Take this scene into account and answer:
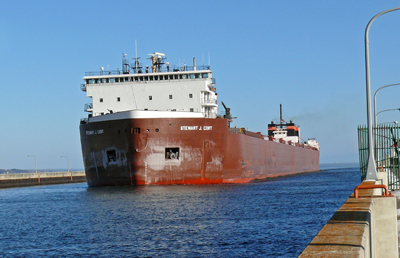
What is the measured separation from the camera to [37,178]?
155 feet

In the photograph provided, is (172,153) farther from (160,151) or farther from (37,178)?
(37,178)

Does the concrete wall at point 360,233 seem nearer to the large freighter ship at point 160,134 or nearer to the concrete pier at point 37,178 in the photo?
the large freighter ship at point 160,134

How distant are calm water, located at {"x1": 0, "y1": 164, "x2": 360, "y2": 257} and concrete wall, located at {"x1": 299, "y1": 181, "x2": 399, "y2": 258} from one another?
3122 millimetres

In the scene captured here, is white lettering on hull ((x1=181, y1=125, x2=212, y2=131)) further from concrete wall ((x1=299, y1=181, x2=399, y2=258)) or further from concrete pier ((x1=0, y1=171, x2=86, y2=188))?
concrete pier ((x1=0, y1=171, x2=86, y2=188))

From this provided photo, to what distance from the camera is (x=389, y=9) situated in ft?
37.7

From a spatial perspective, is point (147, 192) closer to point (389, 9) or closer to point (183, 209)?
point (183, 209)

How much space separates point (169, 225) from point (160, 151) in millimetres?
12047

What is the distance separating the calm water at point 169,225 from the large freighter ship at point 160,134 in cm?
374

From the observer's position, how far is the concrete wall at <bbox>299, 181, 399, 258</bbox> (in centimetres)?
435

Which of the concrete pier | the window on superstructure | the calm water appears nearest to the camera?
the calm water

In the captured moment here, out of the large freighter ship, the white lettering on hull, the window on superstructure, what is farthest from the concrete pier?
the white lettering on hull

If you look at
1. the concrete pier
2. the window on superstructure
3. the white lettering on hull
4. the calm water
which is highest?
the white lettering on hull

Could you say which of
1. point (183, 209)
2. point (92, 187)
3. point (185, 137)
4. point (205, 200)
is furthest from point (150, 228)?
point (92, 187)

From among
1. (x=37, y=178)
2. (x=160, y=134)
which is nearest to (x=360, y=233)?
(x=160, y=134)
